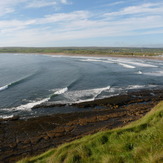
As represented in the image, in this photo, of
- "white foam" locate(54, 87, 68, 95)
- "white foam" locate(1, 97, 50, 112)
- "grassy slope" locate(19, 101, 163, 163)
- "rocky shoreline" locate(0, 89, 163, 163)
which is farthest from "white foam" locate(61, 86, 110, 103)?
"grassy slope" locate(19, 101, 163, 163)

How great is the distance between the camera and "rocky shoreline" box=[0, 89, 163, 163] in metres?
13.0

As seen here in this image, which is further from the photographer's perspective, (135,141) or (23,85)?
(23,85)

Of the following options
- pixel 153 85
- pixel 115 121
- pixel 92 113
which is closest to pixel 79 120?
pixel 92 113

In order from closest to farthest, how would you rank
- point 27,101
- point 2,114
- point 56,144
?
1. point 56,144
2. point 2,114
3. point 27,101

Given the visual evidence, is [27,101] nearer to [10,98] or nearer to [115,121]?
[10,98]

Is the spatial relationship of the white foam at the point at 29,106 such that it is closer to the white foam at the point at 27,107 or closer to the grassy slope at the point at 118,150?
the white foam at the point at 27,107

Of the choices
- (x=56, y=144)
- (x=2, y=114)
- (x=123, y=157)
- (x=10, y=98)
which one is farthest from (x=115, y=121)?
(x=10, y=98)

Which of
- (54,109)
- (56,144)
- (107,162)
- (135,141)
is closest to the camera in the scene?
(107,162)

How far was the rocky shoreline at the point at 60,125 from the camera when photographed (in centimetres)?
1301

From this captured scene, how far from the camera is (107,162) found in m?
7.18

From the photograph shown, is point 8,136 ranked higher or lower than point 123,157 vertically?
lower

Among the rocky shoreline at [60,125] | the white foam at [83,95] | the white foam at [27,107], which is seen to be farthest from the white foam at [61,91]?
the rocky shoreline at [60,125]

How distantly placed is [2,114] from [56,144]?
9.16 meters

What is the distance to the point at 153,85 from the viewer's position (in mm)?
32250
